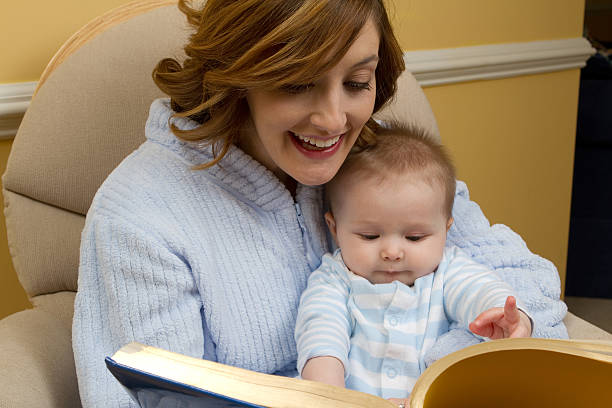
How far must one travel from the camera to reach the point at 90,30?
1114 mm

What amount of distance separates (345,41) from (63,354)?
2.06 feet

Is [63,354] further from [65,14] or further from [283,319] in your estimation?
[65,14]

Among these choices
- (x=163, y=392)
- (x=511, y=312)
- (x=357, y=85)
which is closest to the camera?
(x=163, y=392)

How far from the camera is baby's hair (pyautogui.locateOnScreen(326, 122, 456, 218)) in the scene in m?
0.98

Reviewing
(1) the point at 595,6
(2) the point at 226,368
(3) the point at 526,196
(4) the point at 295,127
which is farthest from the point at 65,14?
(1) the point at 595,6

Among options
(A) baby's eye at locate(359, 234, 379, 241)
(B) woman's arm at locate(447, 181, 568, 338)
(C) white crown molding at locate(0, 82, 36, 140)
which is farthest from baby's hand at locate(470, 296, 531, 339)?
(C) white crown molding at locate(0, 82, 36, 140)

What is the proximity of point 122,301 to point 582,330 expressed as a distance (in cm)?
73

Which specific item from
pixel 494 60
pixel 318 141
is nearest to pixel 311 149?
pixel 318 141

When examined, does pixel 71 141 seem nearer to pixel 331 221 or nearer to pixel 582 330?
pixel 331 221

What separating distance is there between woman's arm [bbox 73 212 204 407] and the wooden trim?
0.41 metres

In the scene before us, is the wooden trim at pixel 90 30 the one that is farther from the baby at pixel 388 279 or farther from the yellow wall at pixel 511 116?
the yellow wall at pixel 511 116

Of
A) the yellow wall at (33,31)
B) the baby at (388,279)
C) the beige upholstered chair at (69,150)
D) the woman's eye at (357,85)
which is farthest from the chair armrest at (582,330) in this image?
the yellow wall at (33,31)

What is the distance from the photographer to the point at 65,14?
4.03 feet

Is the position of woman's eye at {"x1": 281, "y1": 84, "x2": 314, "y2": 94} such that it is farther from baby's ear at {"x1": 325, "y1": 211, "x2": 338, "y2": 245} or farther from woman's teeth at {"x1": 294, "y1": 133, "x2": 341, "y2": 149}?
baby's ear at {"x1": 325, "y1": 211, "x2": 338, "y2": 245}
